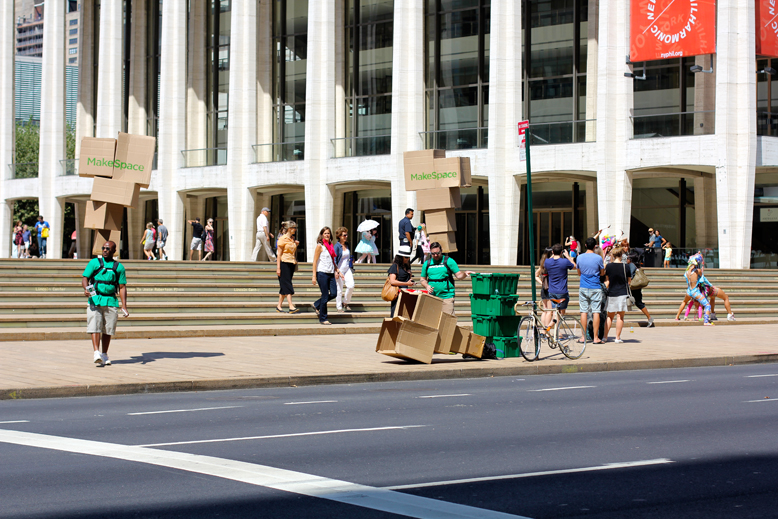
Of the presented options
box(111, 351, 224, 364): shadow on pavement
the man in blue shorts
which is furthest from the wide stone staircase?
the man in blue shorts

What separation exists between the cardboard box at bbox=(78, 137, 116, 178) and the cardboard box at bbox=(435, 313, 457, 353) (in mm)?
9261

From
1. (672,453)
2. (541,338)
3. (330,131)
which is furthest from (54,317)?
(330,131)

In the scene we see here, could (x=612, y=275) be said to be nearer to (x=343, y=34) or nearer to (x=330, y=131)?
(x=330, y=131)

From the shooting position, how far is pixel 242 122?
4309cm

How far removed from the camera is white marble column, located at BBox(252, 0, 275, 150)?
4541 centimetres

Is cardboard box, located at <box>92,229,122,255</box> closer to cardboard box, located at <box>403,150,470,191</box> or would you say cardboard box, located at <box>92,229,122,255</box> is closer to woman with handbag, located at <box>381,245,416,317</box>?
woman with handbag, located at <box>381,245,416,317</box>

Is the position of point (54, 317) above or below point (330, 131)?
below

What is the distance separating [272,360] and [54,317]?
5919mm

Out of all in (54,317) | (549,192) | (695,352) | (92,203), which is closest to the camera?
(695,352)

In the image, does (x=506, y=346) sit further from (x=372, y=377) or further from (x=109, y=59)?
(x=109, y=59)

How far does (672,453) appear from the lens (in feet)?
24.2

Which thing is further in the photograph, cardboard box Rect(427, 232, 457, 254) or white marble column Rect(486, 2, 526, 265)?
white marble column Rect(486, 2, 526, 265)

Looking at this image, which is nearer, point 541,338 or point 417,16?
point 541,338

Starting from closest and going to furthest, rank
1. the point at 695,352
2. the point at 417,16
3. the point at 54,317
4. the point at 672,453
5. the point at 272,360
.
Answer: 1. the point at 672,453
2. the point at 272,360
3. the point at 695,352
4. the point at 54,317
5. the point at 417,16
